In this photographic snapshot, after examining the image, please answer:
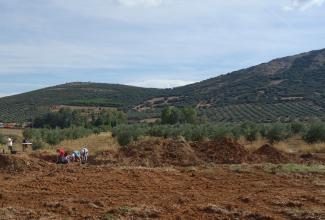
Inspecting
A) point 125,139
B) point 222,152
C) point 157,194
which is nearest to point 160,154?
point 222,152

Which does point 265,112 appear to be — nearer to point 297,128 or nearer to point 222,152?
point 297,128

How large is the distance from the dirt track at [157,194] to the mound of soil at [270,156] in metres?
4.38

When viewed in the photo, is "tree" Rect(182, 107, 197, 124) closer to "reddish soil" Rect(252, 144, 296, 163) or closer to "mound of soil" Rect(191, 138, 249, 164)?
"mound of soil" Rect(191, 138, 249, 164)

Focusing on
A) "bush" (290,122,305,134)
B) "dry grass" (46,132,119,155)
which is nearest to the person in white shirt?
"dry grass" (46,132,119,155)

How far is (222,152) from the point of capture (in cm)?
2652

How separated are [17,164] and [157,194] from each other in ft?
25.5

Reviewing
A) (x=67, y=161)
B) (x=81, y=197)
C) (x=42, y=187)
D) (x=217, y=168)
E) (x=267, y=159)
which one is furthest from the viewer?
(x=267, y=159)

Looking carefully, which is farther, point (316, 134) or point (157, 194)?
point (316, 134)

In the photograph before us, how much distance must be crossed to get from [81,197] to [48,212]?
1888 millimetres

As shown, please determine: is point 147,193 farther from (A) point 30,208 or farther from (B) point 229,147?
(B) point 229,147

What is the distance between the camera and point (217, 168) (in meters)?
22.0

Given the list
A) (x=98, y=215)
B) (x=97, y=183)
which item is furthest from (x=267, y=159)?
(x=98, y=215)

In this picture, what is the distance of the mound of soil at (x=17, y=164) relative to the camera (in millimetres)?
20953

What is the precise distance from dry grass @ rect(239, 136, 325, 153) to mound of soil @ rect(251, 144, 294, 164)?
3.73 metres
